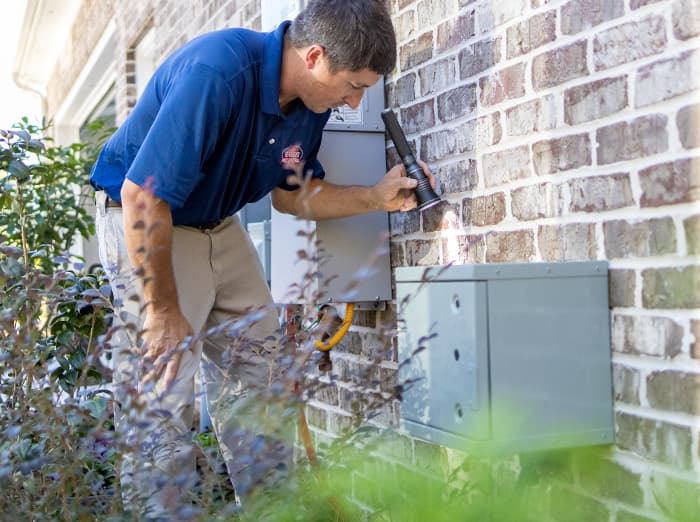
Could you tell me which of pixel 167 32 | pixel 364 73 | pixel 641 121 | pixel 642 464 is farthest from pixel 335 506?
pixel 167 32

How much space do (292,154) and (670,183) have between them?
1307 millimetres

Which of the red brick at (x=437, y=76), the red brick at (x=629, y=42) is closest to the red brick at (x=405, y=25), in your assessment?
the red brick at (x=437, y=76)

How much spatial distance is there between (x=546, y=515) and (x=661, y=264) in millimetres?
729

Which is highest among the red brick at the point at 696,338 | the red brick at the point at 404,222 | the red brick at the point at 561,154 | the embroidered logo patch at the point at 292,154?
the embroidered logo patch at the point at 292,154

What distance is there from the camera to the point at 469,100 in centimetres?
283

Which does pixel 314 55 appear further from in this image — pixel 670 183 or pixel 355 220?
pixel 670 183

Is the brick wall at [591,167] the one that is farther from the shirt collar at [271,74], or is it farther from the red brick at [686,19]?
the shirt collar at [271,74]

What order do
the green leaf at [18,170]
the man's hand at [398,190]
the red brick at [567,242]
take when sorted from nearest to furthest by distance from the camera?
the red brick at [567,242] → the man's hand at [398,190] → the green leaf at [18,170]

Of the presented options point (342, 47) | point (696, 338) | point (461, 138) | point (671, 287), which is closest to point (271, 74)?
point (342, 47)

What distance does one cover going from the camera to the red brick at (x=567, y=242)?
2.32m

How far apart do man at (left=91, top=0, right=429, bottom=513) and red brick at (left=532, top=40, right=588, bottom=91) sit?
1.51ft

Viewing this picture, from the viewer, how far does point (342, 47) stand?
266 cm

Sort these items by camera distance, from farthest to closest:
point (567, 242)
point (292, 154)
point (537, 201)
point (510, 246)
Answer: point (292, 154) → point (510, 246) → point (537, 201) → point (567, 242)

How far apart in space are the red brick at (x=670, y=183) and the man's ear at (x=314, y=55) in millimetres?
1044
